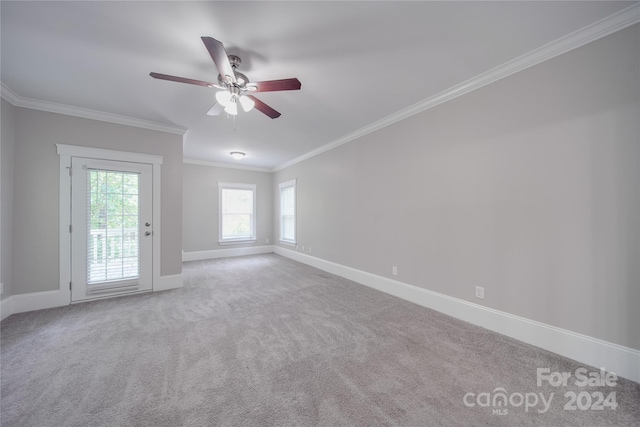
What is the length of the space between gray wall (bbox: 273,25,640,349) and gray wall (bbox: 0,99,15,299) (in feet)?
16.0

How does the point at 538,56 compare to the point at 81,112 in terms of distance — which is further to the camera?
the point at 81,112

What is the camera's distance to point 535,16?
1710mm

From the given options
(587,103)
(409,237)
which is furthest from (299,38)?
(409,237)

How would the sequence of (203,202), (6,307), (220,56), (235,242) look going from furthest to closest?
(235,242)
(203,202)
(6,307)
(220,56)

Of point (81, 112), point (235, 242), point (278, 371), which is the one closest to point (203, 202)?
point (235, 242)

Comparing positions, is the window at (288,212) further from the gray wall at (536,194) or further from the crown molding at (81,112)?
the gray wall at (536,194)

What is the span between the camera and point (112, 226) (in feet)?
10.9

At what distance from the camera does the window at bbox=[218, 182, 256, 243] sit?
6.55m

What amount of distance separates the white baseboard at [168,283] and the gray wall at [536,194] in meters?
3.45

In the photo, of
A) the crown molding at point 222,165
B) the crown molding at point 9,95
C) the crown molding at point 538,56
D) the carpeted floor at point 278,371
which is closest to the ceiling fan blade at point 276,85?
the crown molding at point 538,56

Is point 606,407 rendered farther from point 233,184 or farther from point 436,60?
point 233,184

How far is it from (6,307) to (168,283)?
1.61 meters

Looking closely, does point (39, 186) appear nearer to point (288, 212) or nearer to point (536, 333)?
point (288, 212)

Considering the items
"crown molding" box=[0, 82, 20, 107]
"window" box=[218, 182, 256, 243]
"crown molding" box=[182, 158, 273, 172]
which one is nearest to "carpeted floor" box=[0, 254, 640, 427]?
"crown molding" box=[0, 82, 20, 107]
